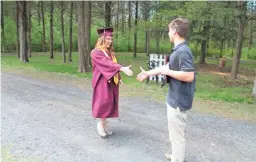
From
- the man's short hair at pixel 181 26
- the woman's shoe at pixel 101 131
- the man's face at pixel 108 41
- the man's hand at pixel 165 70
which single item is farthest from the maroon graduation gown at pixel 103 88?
the man's short hair at pixel 181 26

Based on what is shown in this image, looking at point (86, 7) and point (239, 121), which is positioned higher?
point (86, 7)

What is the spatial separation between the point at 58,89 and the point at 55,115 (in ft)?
10.5

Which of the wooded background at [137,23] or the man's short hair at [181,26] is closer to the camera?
the man's short hair at [181,26]

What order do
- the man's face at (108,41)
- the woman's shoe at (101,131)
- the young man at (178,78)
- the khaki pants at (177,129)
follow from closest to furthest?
the young man at (178,78)
the khaki pants at (177,129)
the man's face at (108,41)
the woman's shoe at (101,131)

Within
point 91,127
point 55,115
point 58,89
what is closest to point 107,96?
point 91,127

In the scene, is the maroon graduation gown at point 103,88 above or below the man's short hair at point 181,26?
below

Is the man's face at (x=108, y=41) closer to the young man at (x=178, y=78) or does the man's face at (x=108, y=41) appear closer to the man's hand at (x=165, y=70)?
the young man at (x=178, y=78)

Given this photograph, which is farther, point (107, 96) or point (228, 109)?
point (228, 109)

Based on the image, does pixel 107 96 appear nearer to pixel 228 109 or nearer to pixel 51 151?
pixel 51 151

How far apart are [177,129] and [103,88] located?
4.81 feet

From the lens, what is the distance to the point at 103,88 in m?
4.63

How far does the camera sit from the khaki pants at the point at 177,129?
360 cm

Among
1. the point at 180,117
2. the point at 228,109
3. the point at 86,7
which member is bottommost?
the point at 228,109

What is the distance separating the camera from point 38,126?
207 inches
